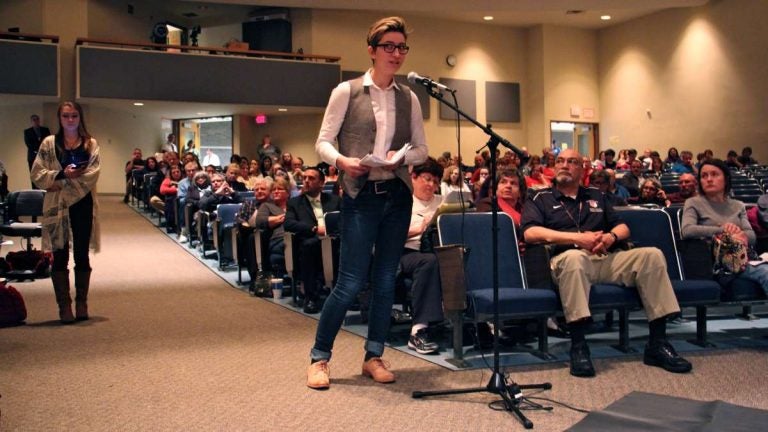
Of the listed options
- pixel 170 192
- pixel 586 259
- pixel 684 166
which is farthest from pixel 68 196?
pixel 684 166

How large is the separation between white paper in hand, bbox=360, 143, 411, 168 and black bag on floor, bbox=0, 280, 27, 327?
2.84 m

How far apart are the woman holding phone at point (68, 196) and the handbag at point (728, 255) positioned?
3.74m

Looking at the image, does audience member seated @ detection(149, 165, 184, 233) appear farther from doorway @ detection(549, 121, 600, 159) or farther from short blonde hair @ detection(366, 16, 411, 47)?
doorway @ detection(549, 121, 600, 159)

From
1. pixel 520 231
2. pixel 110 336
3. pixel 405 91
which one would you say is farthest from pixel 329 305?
pixel 110 336

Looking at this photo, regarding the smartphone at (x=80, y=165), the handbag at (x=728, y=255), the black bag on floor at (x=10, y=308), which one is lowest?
the black bag on floor at (x=10, y=308)

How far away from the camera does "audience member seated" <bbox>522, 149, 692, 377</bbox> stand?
338cm

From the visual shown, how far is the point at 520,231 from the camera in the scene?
156 inches

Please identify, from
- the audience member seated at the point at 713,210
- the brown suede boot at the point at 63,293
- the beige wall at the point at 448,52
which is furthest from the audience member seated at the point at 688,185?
the beige wall at the point at 448,52

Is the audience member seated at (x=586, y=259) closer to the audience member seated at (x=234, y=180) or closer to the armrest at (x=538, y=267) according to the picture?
the armrest at (x=538, y=267)

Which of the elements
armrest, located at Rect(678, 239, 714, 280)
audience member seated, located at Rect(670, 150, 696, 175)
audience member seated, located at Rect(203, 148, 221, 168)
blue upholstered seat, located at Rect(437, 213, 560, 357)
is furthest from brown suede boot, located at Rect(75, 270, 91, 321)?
audience member seated, located at Rect(203, 148, 221, 168)

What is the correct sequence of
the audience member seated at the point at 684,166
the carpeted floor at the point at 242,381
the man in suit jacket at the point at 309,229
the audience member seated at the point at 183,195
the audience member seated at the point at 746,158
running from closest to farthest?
1. the carpeted floor at the point at 242,381
2. the man in suit jacket at the point at 309,229
3. the audience member seated at the point at 183,195
4. the audience member seated at the point at 684,166
5. the audience member seated at the point at 746,158

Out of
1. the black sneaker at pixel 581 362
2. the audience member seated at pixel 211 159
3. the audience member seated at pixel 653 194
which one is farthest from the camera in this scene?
the audience member seated at pixel 211 159

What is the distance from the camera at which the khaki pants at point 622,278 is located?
3.40 meters

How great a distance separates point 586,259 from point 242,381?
5.82 ft
